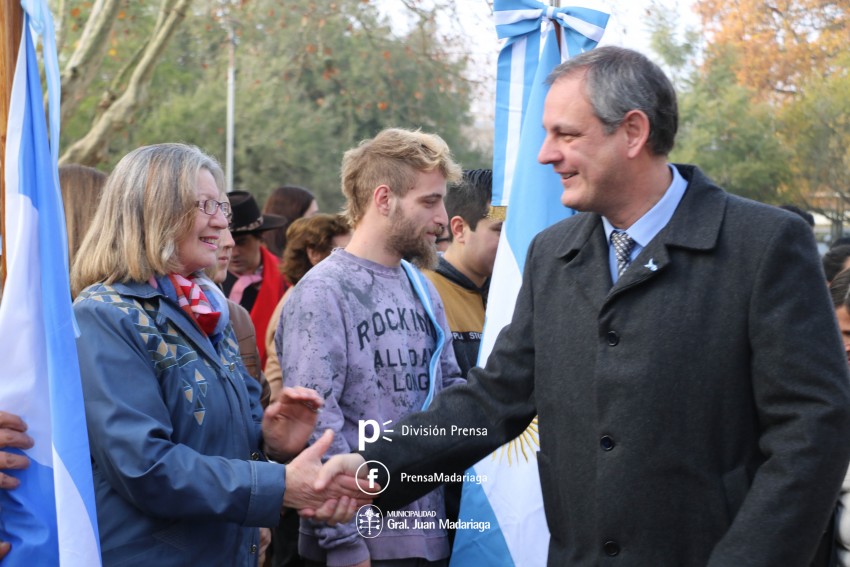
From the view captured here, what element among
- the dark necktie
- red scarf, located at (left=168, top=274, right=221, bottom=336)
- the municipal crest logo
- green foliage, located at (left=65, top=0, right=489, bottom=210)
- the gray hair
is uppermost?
green foliage, located at (left=65, top=0, right=489, bottom=210)

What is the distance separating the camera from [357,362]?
3.46 meters

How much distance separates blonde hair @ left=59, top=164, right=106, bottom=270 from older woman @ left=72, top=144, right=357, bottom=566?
2.07 ft

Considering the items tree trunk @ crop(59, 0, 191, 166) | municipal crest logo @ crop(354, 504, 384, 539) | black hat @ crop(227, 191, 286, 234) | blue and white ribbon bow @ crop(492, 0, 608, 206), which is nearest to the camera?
municipal crest logo @ crop(354, 504, 384, 539)

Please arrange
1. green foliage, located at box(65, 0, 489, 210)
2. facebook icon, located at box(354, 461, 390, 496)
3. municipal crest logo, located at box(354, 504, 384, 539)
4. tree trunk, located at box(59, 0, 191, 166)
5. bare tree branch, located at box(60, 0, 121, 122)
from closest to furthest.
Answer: facebook icon, located at box(354, 461, 390, 496), municipal crest logo, located at box(354, 504, 384, 539), bare tree branch, located at box(60, 0, 121, 122), tree trunk, located at box(59, 0, 191, 166), green foliage, located at box(65, 0, 489, 210)

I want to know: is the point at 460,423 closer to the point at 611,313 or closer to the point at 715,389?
the point at 611,313

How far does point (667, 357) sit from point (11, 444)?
5.55ft

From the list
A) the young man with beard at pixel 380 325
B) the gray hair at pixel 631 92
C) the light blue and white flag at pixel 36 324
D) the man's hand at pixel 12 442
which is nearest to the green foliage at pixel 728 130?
the young man with beard at pixel 380 325

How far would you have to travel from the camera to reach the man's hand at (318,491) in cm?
286

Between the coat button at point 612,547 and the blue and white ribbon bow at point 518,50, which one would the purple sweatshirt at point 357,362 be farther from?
the coat button at point 612,547

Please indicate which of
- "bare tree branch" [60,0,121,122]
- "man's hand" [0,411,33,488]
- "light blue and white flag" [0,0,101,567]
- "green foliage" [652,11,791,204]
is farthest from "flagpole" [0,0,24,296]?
"bare tree branch" [60,0,121,122]

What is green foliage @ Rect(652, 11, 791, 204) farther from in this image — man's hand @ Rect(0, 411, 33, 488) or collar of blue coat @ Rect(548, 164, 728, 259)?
man's hand @ Rect(0, 411, 33, 488)

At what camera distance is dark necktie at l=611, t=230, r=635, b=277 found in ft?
8.29

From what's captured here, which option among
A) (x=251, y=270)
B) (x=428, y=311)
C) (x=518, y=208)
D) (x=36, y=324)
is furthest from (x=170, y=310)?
(x=251, y=270)

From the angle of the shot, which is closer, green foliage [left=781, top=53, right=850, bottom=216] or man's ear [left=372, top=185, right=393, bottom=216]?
man's ear [left=372, top=185, right=393, bottom=216]
